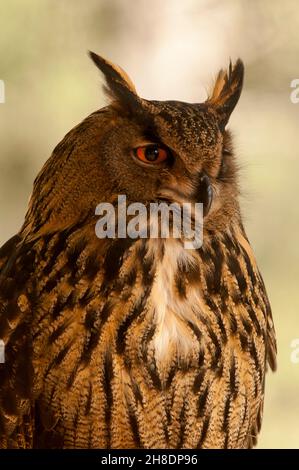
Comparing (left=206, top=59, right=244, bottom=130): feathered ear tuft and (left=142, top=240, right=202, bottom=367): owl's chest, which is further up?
(left=206, top=59, right=244, bottom=130): feathered ear tuft

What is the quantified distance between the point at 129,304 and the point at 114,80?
0.58m

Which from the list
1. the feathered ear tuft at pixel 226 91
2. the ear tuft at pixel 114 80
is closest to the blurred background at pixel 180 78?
the feathered ear tuft at pixel 226 91

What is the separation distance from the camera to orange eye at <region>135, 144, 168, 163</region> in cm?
223

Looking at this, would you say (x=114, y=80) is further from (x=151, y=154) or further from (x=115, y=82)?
(x=151, y=154)

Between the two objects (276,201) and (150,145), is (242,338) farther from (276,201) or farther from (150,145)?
(276,201)

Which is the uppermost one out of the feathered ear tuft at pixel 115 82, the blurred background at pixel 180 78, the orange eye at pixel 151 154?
the blurred background at pixel 180 78

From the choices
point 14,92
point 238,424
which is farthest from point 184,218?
point 14,92

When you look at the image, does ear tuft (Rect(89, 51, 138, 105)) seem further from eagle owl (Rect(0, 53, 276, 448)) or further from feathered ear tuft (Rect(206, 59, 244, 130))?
feathered ear tuft (Rect(206, 59, 244, 130))

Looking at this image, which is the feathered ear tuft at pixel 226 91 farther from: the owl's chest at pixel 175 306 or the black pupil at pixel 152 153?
the owl's chest at pixel 175 306

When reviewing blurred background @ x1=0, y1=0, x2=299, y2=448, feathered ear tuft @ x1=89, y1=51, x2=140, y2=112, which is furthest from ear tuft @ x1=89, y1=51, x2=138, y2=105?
blurred background @ x1=0, y1=0, x2=299, y2=448

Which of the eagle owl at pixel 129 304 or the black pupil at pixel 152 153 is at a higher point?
the black pupil at pixel 152 153

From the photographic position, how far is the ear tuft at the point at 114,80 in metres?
2.33

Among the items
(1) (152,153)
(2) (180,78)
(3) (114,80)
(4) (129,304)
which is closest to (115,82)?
(3) (114,80)

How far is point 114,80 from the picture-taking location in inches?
92.9
